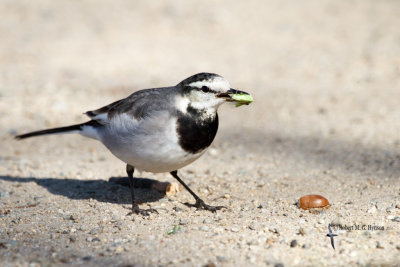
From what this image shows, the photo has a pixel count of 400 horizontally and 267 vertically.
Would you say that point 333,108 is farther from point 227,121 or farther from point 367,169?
point 367,169

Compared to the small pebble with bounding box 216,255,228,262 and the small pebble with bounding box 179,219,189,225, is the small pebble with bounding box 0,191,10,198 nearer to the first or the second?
the small pebble with bounding box 179,219,189,225

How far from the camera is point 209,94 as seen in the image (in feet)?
16.3

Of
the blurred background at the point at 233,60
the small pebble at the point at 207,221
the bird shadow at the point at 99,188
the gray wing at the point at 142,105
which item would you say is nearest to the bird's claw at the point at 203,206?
the small pebble at the point at 207,221

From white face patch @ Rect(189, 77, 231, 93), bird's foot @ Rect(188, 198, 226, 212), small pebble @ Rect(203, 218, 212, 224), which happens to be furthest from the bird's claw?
white face patch @ Rect(189, 77, 231, 93)

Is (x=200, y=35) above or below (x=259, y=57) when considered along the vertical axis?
above

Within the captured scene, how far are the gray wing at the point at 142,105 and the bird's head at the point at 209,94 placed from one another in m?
0.21

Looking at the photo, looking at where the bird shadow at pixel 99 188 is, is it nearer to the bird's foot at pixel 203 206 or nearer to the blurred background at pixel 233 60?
the bird's foot at pixel 203 206

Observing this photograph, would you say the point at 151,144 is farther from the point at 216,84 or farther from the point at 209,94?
the point at 216,84

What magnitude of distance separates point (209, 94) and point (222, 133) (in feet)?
10.0

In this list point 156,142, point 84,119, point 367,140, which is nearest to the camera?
point 156,142

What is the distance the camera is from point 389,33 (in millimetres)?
11508

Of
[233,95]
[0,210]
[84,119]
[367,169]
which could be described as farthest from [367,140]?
[0,210]

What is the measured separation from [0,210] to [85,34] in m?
7.63

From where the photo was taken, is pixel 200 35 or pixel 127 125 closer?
pixel 127 125
